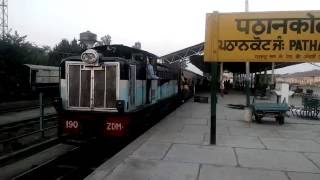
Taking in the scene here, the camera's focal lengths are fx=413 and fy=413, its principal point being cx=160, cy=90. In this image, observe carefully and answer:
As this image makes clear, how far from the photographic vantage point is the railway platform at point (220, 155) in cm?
788

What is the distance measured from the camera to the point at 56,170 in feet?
32.8

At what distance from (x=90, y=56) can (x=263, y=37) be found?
190 inches

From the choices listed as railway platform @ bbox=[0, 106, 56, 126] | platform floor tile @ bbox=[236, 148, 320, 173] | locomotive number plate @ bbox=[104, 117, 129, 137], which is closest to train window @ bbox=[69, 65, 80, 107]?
Answer: locomotive number plate @ bbox=[104, 117, 129, 137]

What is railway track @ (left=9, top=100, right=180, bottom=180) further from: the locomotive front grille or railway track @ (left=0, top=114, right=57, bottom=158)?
railway track @ (left=0, top=114, right=57, bottom=158)

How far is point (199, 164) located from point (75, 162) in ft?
13.0

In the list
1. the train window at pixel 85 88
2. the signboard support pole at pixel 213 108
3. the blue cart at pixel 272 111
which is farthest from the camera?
the blue cart at pixel 272 111

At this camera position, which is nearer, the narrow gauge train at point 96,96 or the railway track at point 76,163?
the railway track at point 76,163

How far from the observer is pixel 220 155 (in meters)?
9.66

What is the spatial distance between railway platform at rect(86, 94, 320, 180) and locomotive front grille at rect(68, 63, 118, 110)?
1543 mm

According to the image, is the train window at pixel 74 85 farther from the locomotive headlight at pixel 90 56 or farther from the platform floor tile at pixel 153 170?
the platform floor tile at pixel 153 170

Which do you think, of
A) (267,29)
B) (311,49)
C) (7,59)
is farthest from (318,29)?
(7,59)

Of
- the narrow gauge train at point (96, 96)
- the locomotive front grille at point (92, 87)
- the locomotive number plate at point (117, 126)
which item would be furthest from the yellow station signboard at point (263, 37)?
the locomotive number plate at point (117, 126)

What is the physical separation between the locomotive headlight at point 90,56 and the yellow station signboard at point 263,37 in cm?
309

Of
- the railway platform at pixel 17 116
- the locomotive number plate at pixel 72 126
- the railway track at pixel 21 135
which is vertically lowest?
the railway track at pixel 21 135
